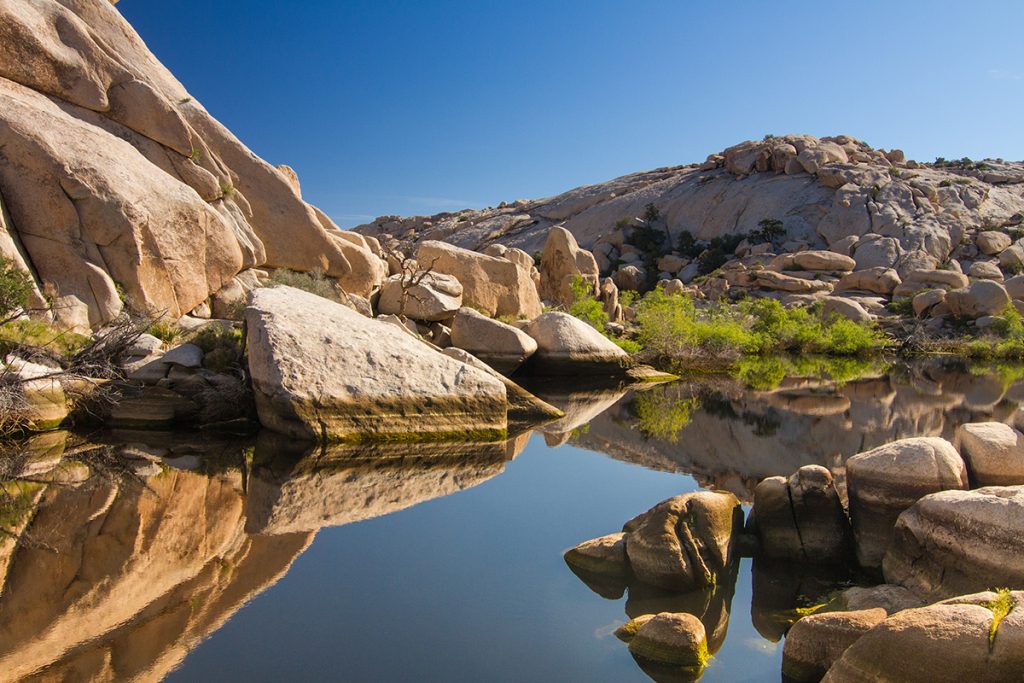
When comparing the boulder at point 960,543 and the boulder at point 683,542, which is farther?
the boulder at point 683,542

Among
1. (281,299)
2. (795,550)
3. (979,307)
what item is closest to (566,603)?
(795,550)

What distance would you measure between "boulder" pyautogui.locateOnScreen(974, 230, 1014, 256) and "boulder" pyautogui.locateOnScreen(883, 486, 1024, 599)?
6626 cm

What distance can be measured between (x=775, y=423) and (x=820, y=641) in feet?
37.8

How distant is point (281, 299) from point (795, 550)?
30.9ft

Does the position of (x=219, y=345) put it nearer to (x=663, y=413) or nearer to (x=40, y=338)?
(x=40, y=338)

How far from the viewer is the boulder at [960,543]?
5.45 metres

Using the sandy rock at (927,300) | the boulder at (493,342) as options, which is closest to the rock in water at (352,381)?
the boulder at (493,342)

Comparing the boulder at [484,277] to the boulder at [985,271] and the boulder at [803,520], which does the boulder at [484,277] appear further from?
the boulder at [985,271]

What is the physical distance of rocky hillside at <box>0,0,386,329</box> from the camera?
15.3 m

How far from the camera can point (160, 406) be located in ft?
42.2

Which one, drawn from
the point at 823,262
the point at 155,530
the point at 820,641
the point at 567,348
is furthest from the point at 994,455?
the point at 823,262

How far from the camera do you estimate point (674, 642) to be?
209 inches

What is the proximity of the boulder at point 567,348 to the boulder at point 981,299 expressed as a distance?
108ft

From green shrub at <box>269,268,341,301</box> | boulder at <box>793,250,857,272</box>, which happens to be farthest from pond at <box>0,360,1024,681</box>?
boulder at <box>793,250,857,272</box>
